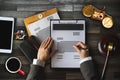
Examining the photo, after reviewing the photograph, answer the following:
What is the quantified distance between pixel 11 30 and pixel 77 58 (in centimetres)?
33

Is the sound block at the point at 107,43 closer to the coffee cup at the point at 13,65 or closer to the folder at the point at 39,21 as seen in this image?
the folder at the point at 39,21

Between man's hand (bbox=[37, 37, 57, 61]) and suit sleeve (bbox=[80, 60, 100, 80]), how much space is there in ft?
0.52

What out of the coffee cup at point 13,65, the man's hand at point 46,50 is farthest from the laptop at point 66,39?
the coffee cup at point 13,65

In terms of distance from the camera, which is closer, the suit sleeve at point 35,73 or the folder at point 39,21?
the suit sleeve at point 35,73

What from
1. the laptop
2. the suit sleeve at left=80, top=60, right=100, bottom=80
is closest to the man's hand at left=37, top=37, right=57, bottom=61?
the laptop

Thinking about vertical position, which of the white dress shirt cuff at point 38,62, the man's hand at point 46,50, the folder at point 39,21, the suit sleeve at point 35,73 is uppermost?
the folder at point 39,21

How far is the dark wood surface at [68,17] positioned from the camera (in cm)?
140

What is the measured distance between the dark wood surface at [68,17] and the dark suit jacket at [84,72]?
0.23 feet

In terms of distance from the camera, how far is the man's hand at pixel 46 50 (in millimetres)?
1377

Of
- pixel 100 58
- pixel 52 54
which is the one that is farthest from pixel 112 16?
pixel 52 54

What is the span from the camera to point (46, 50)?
1.39 m

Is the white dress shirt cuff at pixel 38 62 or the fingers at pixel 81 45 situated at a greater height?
the fingers at pixel 81 45

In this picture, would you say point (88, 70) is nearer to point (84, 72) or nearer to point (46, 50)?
point (84, 72)

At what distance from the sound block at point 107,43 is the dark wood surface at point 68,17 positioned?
0.02 metres
